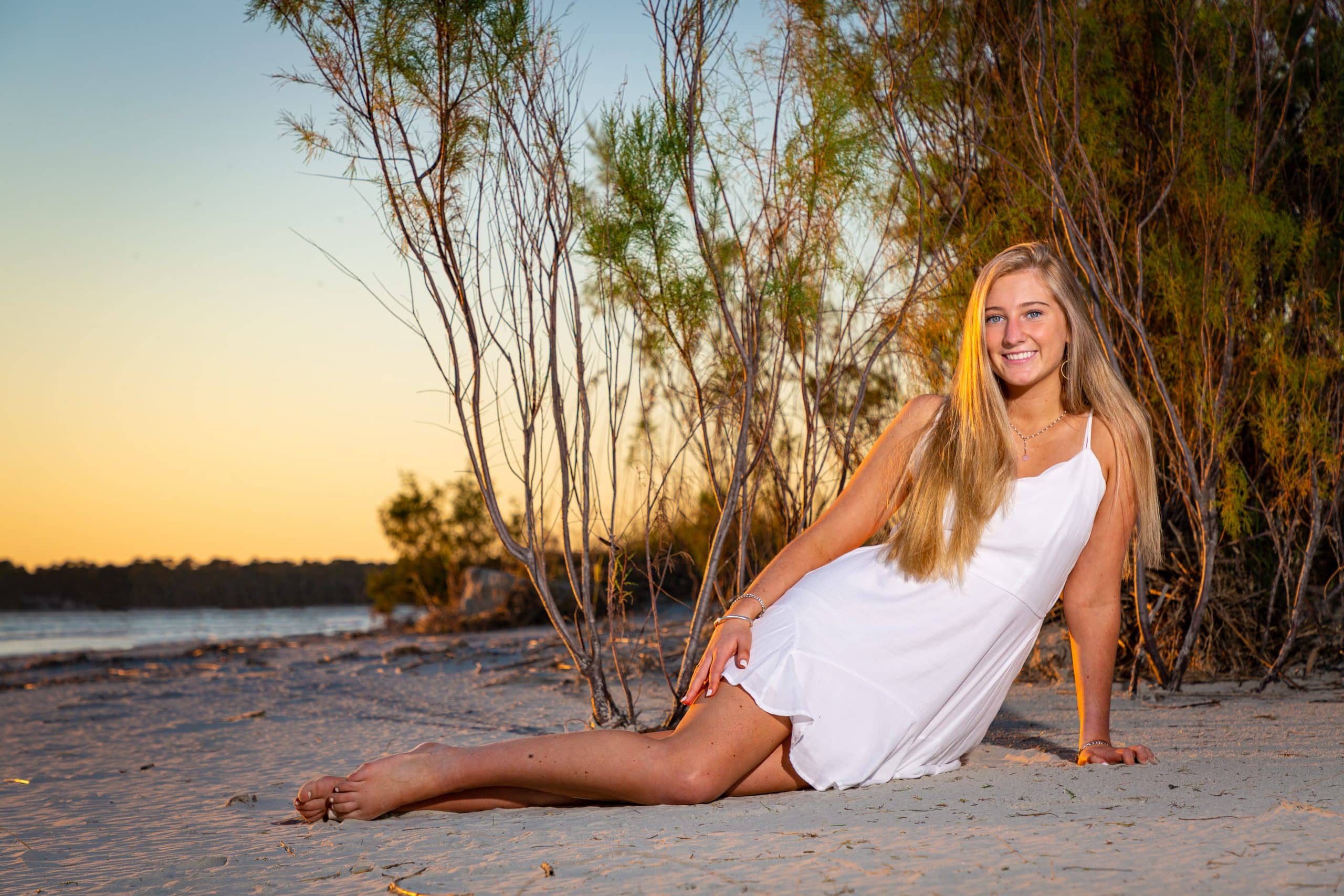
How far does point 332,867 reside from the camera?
1802mm

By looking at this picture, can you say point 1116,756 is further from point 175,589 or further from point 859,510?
point 175,589

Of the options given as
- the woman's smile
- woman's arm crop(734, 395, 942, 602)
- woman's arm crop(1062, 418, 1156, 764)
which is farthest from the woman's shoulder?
woman's arm crop(734, 395, 942, 602)

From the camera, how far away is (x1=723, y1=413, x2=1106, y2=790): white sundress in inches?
86.0

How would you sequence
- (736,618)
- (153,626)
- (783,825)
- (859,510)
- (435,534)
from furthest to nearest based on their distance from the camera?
(153,626) < (435,534) < (859,510) < (736,618) < (783,825)

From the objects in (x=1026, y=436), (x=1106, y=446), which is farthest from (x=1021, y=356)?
(x=1106, y=446)

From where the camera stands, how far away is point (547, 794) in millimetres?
2260

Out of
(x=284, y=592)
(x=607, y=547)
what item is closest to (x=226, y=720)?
(x=607, y=547)

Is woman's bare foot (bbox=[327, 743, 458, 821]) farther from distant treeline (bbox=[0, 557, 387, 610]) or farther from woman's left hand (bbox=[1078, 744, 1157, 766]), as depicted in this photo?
distant treeline (bbox=[0, 557, 387, 610])

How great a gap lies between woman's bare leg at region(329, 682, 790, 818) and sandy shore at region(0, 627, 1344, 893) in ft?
0.18

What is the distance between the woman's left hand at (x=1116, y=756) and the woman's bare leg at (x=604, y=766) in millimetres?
769

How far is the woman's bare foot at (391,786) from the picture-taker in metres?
2.16

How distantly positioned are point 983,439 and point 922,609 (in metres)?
0.45

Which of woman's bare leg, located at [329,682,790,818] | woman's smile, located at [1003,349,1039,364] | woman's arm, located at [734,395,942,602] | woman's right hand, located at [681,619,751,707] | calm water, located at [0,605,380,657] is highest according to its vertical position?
woman's smile, located at [1003,349,1039,364]

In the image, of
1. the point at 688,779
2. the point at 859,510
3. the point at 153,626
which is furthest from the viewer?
the point at 153,626
